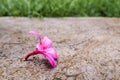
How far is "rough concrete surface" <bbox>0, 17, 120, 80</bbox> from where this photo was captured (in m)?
1.90

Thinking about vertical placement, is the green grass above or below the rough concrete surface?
below

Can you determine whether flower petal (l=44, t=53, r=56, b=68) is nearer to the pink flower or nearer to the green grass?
the pink flower

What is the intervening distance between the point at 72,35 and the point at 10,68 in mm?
885

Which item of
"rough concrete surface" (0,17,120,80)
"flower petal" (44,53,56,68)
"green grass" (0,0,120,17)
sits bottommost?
"green grass" (0,0,120,17)

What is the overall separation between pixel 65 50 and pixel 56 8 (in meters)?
1.47

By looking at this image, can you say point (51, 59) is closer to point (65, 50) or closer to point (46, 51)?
point (46, 51)

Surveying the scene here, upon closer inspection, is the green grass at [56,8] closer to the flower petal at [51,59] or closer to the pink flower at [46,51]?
the pink flower at [46,51]

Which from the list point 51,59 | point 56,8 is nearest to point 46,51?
point 51,59

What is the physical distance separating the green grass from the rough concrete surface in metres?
0.37

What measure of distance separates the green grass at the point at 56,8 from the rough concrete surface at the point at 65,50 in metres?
0.37

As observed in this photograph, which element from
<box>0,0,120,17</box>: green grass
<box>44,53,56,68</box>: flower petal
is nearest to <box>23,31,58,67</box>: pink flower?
<box>44,53,56,68</box>: flower petal

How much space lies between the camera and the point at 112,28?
3070 millimetres

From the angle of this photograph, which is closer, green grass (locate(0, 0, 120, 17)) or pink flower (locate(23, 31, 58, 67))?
pink flower (locate(23, 31, 58, 67))

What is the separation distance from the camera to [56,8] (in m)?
3.69
